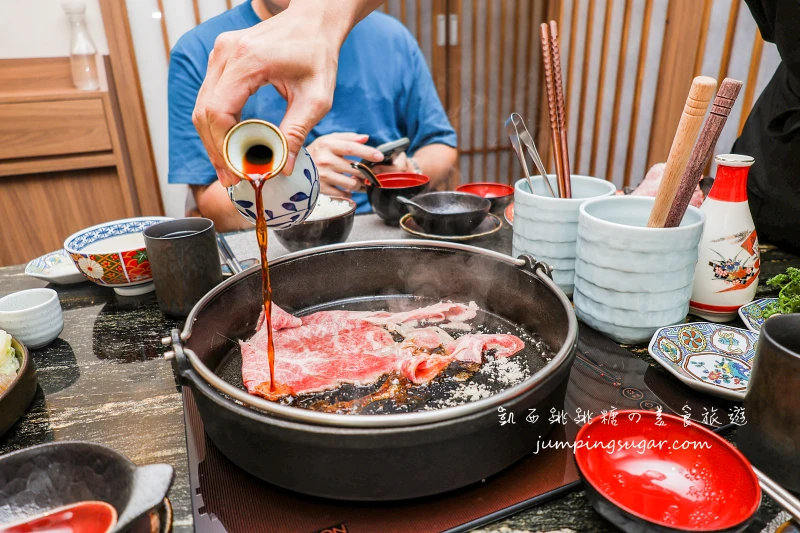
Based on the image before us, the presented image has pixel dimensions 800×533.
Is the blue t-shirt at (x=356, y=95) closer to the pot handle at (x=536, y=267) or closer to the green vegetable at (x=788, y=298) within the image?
the pot handle at (x=536, y=267)

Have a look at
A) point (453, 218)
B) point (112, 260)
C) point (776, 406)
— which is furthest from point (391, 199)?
point (776, 406)

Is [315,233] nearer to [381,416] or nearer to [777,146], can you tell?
[381,416]

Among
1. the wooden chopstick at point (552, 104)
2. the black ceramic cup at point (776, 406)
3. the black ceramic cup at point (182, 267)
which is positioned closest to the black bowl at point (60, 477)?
the black ceramic cup at point (182, 267)

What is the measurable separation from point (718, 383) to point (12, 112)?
427 centimetres

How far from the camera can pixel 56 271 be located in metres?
1.71

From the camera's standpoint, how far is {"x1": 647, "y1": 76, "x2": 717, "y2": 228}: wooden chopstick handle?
3.53 ft

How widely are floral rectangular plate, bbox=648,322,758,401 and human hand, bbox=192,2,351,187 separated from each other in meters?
0.97

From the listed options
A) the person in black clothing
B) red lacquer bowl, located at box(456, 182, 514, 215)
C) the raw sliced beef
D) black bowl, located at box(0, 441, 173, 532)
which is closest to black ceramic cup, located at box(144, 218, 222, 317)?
the raw sliced beef

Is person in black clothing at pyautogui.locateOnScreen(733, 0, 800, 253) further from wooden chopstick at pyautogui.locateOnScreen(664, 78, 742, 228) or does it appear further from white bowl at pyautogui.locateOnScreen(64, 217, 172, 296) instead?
white bowl at pyautogui.locateOnScreen(64, 217, 172, 296)

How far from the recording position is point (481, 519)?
799 mm

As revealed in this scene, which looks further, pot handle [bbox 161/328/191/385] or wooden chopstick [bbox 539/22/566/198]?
wooden chopstick [bbox 539/22/566/198]

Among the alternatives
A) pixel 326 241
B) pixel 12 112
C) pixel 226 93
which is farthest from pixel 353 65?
pixel 12 112

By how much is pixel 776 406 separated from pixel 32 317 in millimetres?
1619

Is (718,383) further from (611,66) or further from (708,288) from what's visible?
(611,66)
